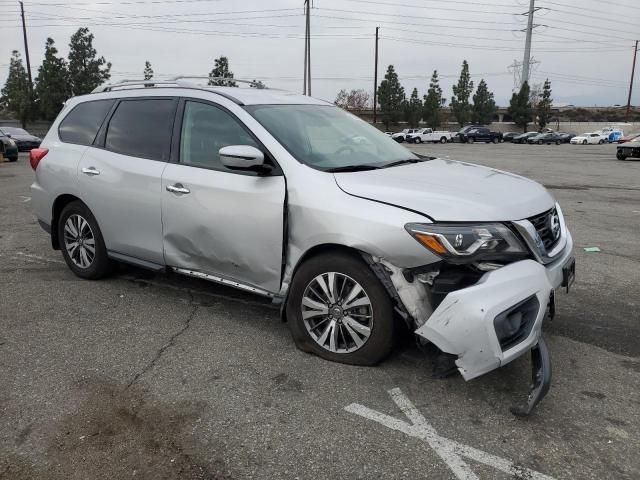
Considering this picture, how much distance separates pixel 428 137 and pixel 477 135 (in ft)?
19.3

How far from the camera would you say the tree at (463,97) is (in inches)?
3007

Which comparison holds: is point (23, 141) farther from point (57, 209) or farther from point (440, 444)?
point (440, 444)

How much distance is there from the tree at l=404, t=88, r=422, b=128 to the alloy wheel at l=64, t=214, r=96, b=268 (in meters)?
68.7

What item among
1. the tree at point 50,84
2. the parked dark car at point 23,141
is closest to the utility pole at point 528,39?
the tree at point 50,84

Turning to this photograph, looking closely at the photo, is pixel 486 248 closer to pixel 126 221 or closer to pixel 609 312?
pixel 609 312

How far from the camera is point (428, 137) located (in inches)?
2188

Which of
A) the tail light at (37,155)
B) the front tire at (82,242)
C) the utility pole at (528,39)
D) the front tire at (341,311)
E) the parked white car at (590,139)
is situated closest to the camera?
the front tire at (341,311)

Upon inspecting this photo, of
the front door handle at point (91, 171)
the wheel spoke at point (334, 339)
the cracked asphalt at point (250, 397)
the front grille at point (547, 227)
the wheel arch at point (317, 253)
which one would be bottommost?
the cracked asphalt at point (250, 397)

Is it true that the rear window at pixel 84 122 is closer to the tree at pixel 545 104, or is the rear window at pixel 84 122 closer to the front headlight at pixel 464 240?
the front headlight at pixel 464 240

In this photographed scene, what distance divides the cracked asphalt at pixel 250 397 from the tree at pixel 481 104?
254ft

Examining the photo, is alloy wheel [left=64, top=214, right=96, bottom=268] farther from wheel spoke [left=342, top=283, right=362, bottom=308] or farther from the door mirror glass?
wheel spoke [left=342, top=283, right=362, bottom=308]

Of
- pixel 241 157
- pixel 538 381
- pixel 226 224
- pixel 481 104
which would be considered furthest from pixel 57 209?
pixel 481 104

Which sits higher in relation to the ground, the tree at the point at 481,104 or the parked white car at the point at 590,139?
the tree at the point at 481,104

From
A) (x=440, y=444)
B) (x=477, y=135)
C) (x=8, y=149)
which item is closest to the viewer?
(x=440, y=444)
